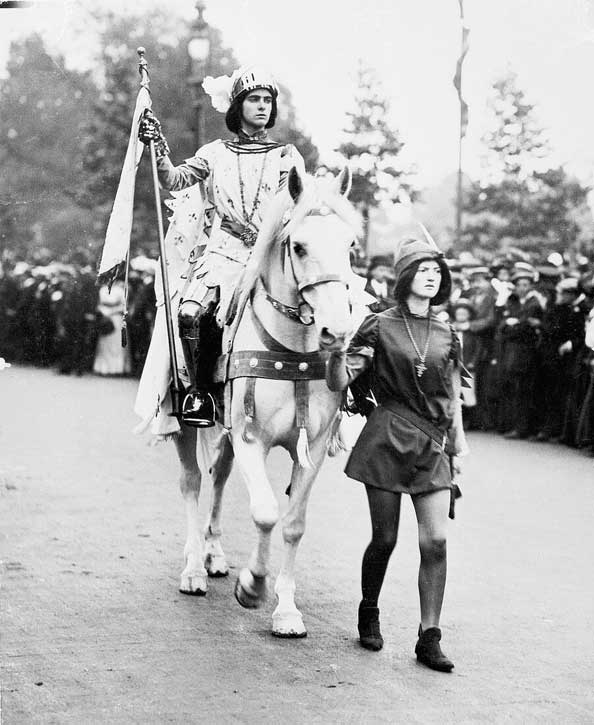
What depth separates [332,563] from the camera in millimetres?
8000

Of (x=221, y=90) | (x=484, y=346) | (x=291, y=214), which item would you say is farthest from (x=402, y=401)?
(x=484, y=346)

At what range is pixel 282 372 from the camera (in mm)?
6164

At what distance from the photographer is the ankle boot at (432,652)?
5641 millimetres

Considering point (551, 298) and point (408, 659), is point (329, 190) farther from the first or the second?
point (551, 298)

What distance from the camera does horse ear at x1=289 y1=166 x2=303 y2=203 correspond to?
5863 mm

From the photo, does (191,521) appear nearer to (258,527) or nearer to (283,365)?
(258,527)

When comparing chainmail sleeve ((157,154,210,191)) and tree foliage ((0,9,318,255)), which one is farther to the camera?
tree foliage ((0,9,318,255))

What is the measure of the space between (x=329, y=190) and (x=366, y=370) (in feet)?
3.00

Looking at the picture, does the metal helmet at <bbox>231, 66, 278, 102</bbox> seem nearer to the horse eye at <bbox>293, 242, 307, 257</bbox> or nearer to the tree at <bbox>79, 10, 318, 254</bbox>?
the horse eye at <bbox>293, 242, 307, 257</bbox>

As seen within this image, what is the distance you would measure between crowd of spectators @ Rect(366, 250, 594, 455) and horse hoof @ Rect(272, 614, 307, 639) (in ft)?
27.5

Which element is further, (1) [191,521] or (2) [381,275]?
(2) [381,275]

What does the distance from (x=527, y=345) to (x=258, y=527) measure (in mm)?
10565

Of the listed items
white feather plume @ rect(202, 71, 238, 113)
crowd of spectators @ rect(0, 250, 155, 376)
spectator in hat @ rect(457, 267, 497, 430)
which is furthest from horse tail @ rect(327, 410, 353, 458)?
crowd of spectators @ rect(0, 250, 155, 376)

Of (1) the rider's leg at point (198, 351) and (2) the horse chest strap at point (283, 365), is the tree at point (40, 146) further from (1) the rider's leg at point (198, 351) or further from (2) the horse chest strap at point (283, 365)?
(2) the horse chest strap at point (283, 365)
